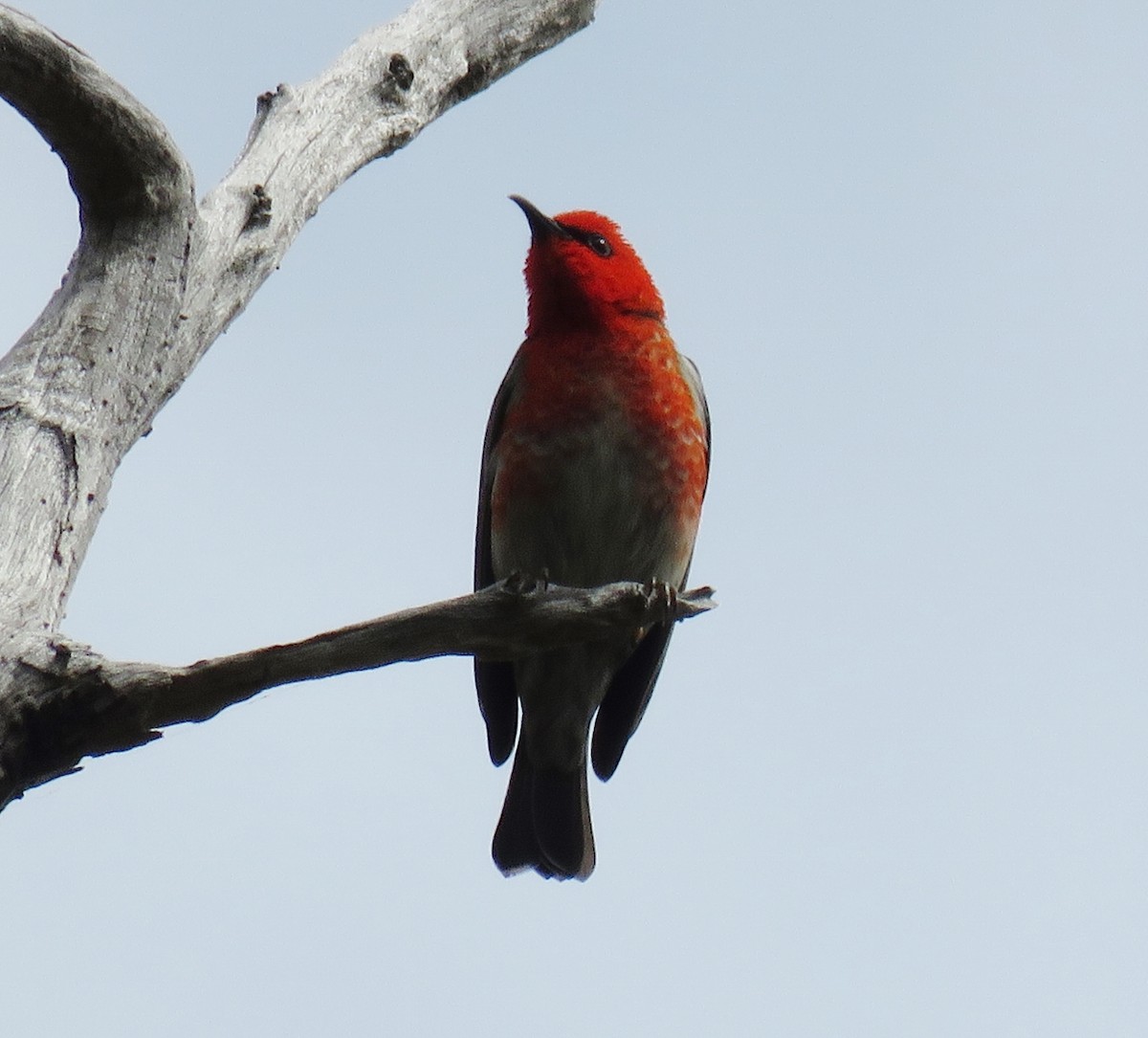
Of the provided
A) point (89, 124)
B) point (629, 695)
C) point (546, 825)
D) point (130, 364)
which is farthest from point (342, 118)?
point (546, 825)

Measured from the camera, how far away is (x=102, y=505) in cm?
344

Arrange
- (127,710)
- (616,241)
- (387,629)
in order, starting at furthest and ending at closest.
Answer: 1. (616,241)
2. (387,629)
3. (127,710)

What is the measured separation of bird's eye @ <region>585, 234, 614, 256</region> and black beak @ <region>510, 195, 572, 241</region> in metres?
0.09

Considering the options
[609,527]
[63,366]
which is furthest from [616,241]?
[63,366]

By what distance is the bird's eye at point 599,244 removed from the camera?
586cm

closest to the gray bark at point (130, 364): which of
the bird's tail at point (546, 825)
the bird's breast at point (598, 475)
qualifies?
the bird's breast at point (598, 475)

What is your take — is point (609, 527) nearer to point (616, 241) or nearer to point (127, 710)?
point (616, 241)

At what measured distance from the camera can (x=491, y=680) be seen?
591 cm

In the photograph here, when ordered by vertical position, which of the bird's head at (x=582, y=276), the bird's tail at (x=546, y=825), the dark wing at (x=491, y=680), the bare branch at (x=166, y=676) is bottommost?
the bare branch at (x=166, y=676)

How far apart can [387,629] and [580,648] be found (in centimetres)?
249

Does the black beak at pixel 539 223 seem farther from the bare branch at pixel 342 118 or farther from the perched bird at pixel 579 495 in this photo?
the bare branch at pixel 342 118

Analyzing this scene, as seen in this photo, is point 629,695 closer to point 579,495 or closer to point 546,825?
point 546,825

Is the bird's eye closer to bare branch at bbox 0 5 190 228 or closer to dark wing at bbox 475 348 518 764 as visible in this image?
dark wing at bbox 475 348 518 764

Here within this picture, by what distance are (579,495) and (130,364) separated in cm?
206
